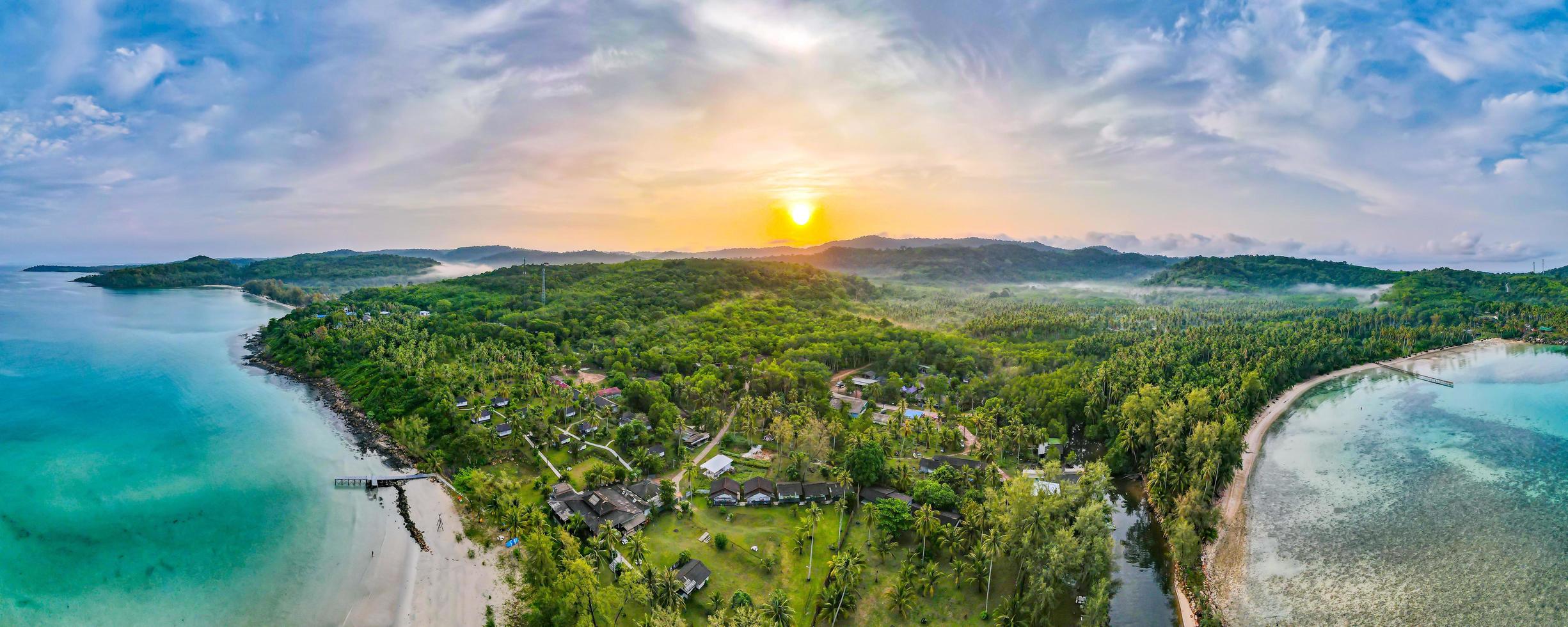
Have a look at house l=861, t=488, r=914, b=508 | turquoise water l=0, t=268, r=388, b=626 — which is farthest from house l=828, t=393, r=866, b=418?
turquoise water l=0, t=268, r=388, b=626

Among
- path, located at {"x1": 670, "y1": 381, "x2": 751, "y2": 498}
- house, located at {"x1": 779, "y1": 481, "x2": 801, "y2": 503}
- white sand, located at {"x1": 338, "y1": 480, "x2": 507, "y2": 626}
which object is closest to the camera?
white sand, located at {"x1": 338, "y1": 480, "x2": 507, "y2": 626}

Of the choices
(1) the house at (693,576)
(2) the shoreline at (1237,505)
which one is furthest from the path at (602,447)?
(2) the shoreline at (1237,505)

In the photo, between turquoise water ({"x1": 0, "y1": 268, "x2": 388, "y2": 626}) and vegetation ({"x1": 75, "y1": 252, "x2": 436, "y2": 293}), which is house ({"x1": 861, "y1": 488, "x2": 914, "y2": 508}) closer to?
turquoise water ({"x1": 0, "y1": 268, "x2": 388, "y2": 626})

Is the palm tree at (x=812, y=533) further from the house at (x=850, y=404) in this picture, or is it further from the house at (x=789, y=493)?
the house at (x=850, y=404)

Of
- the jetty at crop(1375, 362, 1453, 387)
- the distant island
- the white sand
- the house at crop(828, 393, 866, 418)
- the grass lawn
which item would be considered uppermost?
the distant island

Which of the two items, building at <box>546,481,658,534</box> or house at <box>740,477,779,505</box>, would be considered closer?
building at <box>546,481,658,534</box>

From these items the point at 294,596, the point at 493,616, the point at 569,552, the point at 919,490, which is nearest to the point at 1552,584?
the point at 919,490
